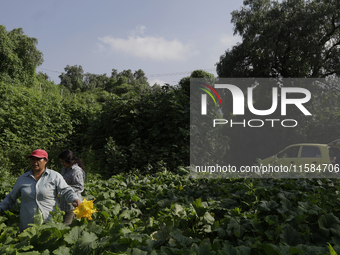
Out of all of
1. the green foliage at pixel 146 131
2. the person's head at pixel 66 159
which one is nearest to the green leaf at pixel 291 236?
the person's head at pixel 66 159

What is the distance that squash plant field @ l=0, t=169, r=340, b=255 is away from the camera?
193 cm

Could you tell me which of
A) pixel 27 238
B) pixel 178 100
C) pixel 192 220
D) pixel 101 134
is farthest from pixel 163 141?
pixel 27 238

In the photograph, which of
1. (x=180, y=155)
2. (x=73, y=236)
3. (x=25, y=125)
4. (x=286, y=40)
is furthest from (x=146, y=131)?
(x=286, y=40)

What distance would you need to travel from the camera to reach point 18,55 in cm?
2484

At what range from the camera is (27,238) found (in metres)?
1.95

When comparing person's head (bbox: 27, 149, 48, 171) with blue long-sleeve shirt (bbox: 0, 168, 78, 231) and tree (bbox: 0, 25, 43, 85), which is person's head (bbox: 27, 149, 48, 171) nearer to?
blue long-sleeve shirt (bbox: 0, 168, 78, 231)

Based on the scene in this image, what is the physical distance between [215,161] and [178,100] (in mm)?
2006

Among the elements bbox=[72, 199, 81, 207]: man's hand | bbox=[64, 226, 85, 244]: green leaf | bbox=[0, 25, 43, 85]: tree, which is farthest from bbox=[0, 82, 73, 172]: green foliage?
bbox=[0, 25, 43, 85]: tree

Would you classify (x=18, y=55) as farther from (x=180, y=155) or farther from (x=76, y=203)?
(x=76, y=203)

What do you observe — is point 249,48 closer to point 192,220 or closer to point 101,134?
point 101,134

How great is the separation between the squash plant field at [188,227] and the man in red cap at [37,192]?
0.54 feet

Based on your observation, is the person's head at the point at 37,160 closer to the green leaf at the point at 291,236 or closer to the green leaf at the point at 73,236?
the green leaf at the point at 73,236

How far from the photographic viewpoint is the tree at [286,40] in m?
16.3

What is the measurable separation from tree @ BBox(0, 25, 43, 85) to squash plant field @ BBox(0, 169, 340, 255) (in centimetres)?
2254
